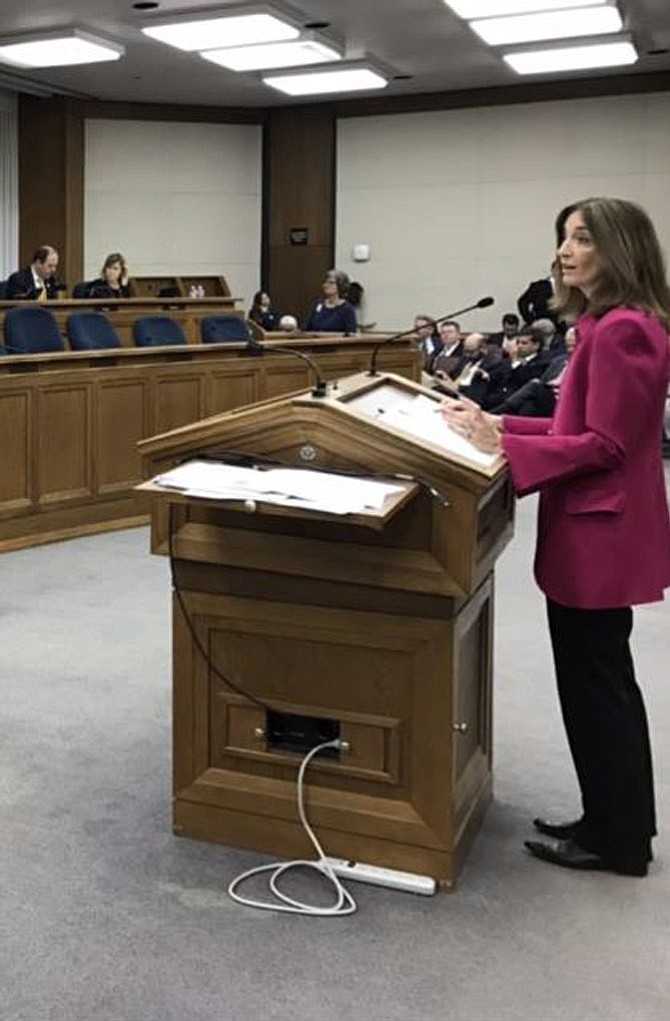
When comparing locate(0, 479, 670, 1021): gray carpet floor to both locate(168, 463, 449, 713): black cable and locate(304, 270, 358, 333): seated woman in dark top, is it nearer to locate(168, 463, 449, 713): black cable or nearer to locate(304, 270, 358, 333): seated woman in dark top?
locate(168, 463, 449, 713): black cable

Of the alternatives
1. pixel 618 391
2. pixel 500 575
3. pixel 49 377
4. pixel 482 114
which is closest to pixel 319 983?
pixel 618 391

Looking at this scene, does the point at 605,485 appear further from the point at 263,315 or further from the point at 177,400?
the point at 263,315

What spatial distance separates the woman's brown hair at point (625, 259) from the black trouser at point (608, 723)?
613 millimetres

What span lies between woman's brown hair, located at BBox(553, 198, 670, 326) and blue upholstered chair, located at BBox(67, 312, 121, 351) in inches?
215

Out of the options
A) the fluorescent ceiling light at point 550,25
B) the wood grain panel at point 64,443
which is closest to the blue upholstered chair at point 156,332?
the wood grain panel at point 64,443

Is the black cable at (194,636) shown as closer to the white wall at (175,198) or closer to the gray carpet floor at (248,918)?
the gray carpet floor at (248,918)

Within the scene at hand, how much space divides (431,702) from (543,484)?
49 cm

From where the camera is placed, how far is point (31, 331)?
7129mm

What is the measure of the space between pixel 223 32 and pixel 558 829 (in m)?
8.32

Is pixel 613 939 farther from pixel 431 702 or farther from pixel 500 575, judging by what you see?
pixel 500 575

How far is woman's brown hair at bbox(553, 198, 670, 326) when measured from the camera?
2.30m

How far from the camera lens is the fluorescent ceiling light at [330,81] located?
11.2 metres

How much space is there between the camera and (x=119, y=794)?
2906mm

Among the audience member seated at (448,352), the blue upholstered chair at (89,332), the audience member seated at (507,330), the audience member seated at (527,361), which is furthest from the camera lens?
the audience member seated at (507,330)
